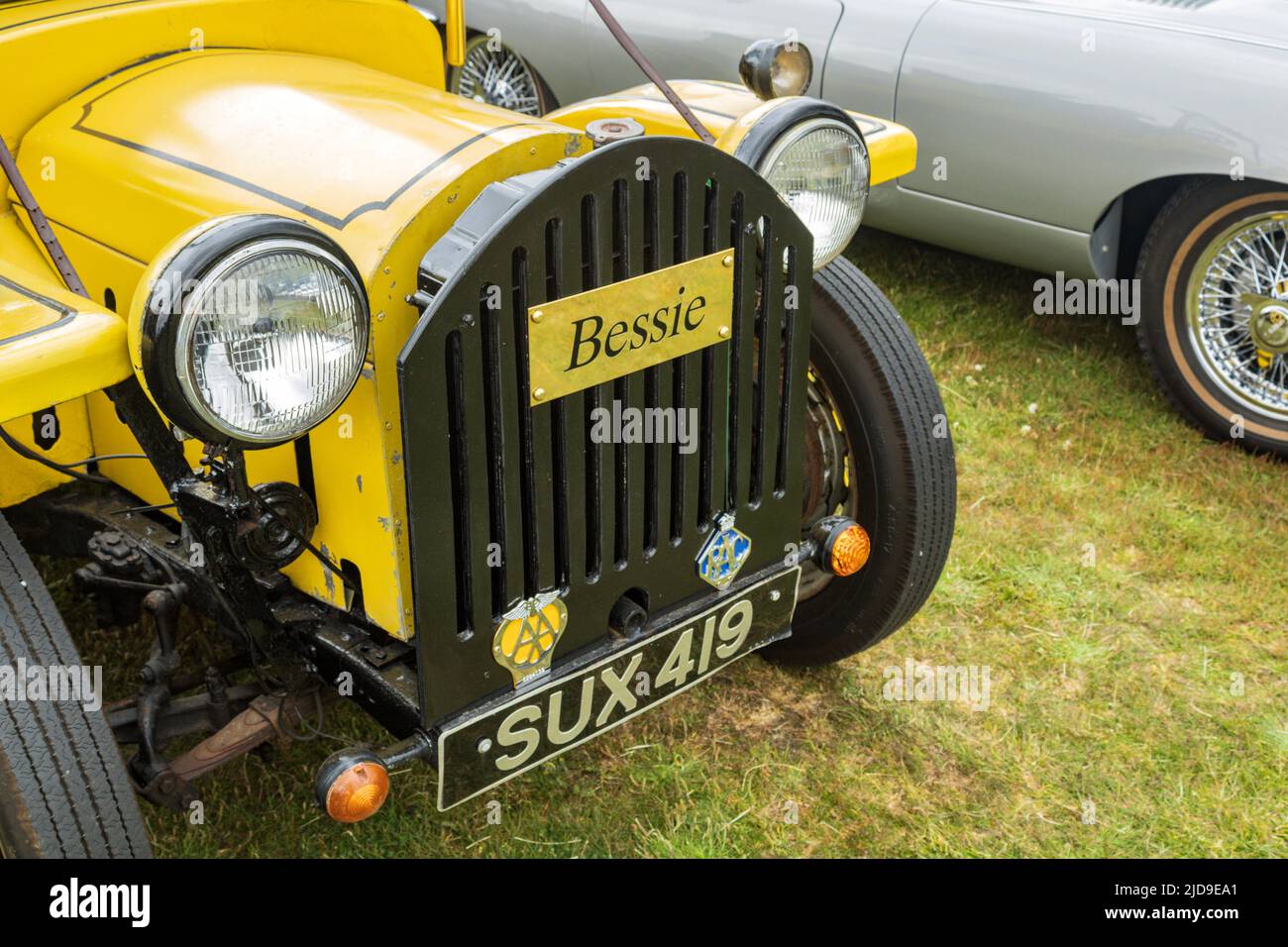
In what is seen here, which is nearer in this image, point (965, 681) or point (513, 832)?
point (513, 832)

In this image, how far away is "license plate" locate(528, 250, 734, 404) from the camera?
74.3 inches

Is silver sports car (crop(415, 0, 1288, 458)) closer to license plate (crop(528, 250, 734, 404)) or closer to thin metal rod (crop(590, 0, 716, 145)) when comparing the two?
thin metal rod (crop(590, 0, 716, 145))

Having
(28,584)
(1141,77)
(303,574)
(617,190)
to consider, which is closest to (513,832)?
(303,574)

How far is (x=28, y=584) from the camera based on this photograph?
1.90 metres

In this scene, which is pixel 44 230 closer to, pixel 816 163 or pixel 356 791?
pixel 356 791

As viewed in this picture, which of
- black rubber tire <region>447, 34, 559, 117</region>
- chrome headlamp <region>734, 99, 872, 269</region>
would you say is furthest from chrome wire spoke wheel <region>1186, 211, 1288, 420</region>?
black rubber tire <region>447, 34, 559, 117</region>

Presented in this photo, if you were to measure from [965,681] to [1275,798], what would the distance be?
662mm

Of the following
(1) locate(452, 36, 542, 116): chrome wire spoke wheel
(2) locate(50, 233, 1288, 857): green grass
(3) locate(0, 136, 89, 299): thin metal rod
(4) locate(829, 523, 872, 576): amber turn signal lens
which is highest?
(3) locate(0, 136, 89, 299): thin metal rod

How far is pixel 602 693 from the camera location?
7.06 feet

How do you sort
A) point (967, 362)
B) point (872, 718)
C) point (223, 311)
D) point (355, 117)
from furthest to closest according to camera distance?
point (967, 362) < point (872, 718) < point (355, 117) < point (223, 311)

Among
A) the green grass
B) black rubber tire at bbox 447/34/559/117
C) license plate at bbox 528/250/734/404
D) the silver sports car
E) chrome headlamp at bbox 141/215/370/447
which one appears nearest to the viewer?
chrome headlamp at bbox 141/215/370/447

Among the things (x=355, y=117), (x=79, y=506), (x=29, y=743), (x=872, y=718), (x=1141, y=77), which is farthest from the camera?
(x=1141, y=77)

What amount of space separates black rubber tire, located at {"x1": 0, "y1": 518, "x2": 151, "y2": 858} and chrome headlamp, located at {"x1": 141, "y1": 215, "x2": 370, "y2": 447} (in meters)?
0.40
